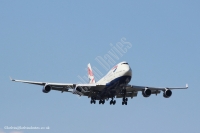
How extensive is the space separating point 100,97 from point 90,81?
853 inches

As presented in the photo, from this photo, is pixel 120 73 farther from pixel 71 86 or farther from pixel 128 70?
pixel 71 86

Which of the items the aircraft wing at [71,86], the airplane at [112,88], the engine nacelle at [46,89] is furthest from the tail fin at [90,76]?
the engine nacelle at [46,89]

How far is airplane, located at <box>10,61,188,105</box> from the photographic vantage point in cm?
9306

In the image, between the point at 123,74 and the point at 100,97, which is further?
the point at 100,97

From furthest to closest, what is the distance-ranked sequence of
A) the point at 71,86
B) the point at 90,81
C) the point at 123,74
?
the point at 90,81 → the point at 71,86 → the point at 123,74

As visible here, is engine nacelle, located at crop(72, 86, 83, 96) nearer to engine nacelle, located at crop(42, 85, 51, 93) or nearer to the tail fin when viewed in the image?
engine nacelle, located at crop(42, 85, 51, 93)

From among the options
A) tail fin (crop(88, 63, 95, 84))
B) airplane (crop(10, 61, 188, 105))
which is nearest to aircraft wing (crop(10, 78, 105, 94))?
airplane (crop(10, 61, 188, 105))

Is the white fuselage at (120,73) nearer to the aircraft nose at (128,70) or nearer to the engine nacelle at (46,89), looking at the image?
the aircraft nose at (128,70)

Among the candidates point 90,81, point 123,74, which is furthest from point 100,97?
point 90,81

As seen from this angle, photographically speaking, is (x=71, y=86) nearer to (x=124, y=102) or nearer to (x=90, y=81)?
(x=124, y=102)

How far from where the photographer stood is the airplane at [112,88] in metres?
93.1

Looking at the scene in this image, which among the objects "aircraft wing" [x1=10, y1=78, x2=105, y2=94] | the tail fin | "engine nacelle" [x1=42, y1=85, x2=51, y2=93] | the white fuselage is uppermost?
the tail fin

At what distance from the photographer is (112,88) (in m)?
95.4

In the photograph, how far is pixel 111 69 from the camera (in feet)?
318
